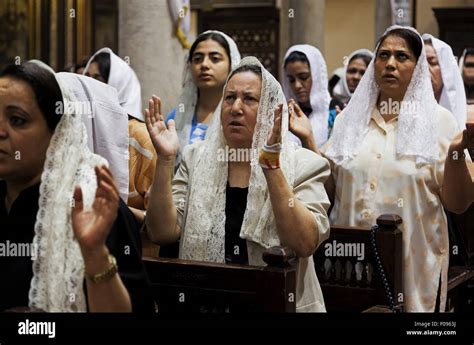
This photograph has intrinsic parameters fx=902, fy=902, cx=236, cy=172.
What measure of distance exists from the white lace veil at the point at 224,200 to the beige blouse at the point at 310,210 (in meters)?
0.04

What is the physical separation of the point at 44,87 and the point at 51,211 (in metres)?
0.28

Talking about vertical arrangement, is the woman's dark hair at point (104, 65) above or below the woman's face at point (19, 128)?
above

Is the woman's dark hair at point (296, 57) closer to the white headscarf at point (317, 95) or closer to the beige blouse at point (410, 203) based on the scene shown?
the white headscarf at point (317, 95)

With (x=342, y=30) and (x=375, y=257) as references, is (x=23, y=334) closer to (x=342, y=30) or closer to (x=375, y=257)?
(x=375, y=257)

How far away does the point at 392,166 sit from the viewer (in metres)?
3.86

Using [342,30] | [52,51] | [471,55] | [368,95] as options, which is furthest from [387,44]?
[342,30]

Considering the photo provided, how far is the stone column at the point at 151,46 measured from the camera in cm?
618

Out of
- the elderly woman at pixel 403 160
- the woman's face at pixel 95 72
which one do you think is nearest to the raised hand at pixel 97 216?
the elderly woman at pixel 403 160

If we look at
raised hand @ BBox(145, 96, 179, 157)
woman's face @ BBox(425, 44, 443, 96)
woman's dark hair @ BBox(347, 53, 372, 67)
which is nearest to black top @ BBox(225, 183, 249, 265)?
raised hand @ BBox(145, 96, 179, 157)

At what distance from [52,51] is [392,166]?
7115 millimetres

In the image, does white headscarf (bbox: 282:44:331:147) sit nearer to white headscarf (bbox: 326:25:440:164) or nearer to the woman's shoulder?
white headscarf (bbox: 326:25:440:164)

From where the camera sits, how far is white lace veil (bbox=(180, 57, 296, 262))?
120 inches

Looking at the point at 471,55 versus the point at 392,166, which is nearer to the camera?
the point at 392,166

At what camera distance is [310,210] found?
3031 mm
